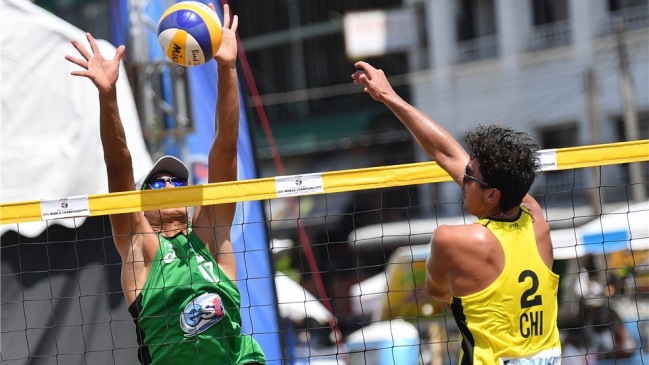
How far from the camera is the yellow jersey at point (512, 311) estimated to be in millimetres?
Answer: 3182

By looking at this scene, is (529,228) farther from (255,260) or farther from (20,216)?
(255,260)

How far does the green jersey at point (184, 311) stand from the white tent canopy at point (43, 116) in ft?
6.28

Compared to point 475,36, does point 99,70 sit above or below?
below

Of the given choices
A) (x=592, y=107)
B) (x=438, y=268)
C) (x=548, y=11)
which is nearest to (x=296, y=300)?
(x=438, y=268)

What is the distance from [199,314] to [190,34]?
123 centimetres

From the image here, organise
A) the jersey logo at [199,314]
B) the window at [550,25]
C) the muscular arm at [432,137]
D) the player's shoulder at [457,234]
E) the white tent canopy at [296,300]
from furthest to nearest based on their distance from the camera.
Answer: the window at [550,25], the white tent canopy at [296,300], the jersey logo at [199,314], the muscular arm at [432,137], the player's shoulder at [457,234]

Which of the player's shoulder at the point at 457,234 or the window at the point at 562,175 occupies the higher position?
the window at the point at 562,175

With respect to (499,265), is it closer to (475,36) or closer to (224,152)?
(224,152)

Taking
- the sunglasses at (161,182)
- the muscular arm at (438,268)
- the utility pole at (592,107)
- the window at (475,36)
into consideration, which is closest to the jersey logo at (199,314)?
the sunglasses at (161,182)

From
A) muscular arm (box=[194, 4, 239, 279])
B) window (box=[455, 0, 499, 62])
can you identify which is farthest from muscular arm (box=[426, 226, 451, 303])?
window (box=[455, 0, 499, 62])

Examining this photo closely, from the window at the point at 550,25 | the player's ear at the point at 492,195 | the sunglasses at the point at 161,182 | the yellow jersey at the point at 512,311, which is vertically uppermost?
the window at the point at 550,25

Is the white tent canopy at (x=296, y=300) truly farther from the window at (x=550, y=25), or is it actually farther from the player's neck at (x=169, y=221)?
the window at (x=550, y=25)

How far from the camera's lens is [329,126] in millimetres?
26047

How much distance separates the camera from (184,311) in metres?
3.86
